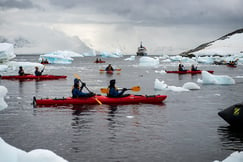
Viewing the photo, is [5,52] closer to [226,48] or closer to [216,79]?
[216,79]

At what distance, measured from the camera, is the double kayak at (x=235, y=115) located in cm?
1284

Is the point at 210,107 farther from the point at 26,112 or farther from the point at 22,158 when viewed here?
the point at 22,158

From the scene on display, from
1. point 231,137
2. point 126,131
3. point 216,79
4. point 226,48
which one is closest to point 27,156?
point 126,131

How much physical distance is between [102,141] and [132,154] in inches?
68.8

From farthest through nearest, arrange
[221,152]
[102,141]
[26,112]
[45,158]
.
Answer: [26,112] < [102,141] < [221,152] < [45,158]

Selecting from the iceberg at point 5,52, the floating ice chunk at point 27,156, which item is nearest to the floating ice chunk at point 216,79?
the floating ice chunk at point 27,156

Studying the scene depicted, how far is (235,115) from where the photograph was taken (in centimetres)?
1312

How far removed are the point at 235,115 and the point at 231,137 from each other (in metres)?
0.99

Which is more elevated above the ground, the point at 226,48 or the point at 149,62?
the point at 226,48

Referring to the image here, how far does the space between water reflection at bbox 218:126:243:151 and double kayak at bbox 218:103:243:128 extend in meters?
0.26

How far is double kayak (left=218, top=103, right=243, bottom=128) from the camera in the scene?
12.8 metres

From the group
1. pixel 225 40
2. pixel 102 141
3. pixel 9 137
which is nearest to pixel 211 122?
pixel 102 141

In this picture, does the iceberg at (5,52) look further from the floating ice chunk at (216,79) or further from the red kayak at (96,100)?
the red kayak at (96,100)

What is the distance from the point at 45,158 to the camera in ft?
23.0
